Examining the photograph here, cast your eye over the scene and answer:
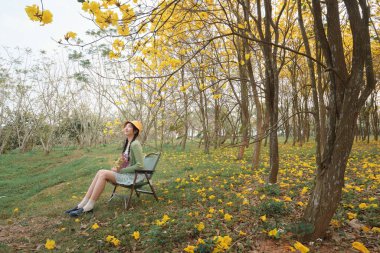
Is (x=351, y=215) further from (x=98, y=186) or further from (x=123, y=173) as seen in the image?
(x=98, y=186)

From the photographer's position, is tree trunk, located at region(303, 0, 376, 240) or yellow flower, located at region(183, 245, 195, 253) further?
yellow flower, located at region(183, 245, 195, 253)

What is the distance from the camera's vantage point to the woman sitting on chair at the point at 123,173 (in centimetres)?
480

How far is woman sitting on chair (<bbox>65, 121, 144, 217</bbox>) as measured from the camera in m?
4.80

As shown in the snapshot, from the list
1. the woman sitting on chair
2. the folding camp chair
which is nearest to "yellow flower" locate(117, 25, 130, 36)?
the folding camp chair

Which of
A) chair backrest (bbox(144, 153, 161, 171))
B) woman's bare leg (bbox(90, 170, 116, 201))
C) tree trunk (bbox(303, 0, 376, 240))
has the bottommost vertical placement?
woman's bare leg (bbox(90, 170, 116, 201))

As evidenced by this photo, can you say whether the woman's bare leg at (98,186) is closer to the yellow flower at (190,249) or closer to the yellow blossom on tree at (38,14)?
the yellow flower at (190,249)

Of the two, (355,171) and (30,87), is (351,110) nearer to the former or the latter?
(355,171)

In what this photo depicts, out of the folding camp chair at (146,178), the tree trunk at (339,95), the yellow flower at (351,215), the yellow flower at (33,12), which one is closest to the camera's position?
the yellow flower at (33,12)

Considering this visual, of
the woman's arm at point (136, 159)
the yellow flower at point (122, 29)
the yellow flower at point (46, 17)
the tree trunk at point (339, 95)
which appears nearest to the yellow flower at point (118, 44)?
the yellow flower at point (122, 29)

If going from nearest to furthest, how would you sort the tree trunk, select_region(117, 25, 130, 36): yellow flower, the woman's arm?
the tree trunk, select_region(117, 25, 130, 36): yellow flower, the woman's arm

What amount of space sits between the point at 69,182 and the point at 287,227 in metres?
7.55

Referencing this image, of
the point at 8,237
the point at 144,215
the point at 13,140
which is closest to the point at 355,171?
the point at 144,215

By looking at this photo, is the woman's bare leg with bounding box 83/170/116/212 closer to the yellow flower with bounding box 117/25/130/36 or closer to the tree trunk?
the yellow flower with bounding box 117/25/130/36

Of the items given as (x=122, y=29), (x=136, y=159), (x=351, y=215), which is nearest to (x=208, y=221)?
(x=351, y=215)
